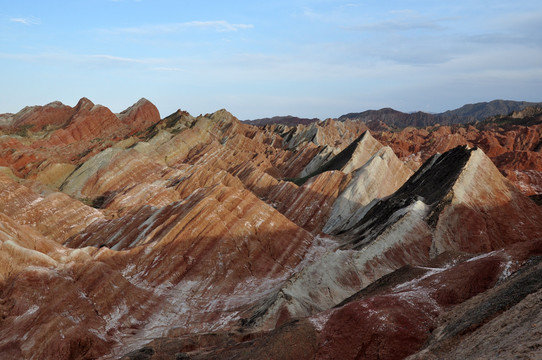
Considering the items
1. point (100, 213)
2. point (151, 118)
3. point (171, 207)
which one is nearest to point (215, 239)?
point (171, 207)

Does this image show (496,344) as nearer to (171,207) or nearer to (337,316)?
(337,316)

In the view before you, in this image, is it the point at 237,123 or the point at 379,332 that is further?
the point at 237,123

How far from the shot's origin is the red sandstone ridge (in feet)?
74.5

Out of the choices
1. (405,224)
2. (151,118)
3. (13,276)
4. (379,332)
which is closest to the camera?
(379,332)

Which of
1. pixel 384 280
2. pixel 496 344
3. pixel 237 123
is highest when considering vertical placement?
pixel 237 123

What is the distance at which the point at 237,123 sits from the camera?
502 feet

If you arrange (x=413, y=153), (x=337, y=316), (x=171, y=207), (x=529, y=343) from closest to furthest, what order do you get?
(x=529, y=343) < (x=337, y=316) < (x=171, y=207) < (x=413, y=153)

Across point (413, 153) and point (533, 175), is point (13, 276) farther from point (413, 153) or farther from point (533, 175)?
point (413, 153)

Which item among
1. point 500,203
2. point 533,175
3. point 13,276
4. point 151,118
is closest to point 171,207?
point 13,276

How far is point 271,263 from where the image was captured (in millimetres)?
49531

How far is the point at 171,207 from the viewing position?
184ft

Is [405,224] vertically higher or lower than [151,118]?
lower

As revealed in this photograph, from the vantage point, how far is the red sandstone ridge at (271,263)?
74.5ft

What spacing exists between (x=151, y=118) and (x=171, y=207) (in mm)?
112453
